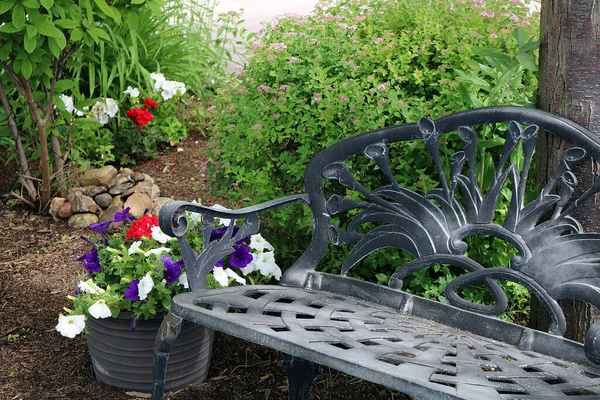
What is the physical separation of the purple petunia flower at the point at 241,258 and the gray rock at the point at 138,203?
1.66m

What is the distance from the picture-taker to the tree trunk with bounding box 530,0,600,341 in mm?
2371

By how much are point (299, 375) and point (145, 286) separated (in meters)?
0.61

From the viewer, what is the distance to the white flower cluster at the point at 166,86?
5238mm

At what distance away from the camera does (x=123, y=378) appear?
9.77 ft

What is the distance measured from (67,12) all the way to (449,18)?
176 cm

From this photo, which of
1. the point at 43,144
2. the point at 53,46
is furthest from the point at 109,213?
the point at 53,46

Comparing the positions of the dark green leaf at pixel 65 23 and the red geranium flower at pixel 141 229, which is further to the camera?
the dark green leaf at pixel 65 23

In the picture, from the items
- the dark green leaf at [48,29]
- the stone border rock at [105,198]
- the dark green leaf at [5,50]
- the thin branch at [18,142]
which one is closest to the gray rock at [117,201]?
the stone border rock at [105,198]

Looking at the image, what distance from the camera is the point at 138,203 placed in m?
4.57

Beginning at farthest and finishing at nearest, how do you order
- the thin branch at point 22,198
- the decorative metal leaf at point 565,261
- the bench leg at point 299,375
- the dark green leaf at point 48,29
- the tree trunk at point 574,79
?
the thin branch at point 22,198, the dark green leaf at point 48,29, the bench leg at point 299,375, the tree trunk at point 574,79, the decorative metal leaf at point 565,261

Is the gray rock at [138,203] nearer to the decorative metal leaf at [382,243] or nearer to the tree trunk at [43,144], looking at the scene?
the tree trunk at [43,144]

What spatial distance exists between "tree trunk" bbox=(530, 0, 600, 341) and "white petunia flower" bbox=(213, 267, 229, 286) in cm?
115

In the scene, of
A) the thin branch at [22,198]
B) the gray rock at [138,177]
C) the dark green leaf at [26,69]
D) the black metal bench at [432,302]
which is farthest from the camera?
the gray rock at [138,177]

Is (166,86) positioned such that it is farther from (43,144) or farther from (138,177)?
(43,144)
